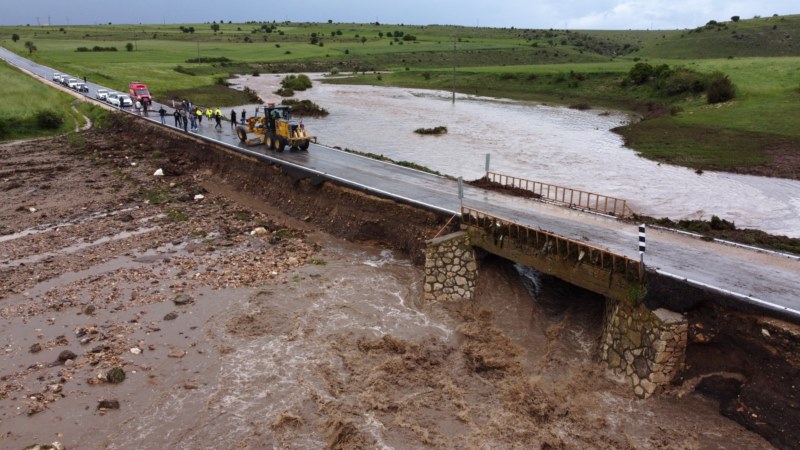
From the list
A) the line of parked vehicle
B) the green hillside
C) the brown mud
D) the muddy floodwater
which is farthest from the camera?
the green hillside

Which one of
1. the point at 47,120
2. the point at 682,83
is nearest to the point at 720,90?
the point at 682,83

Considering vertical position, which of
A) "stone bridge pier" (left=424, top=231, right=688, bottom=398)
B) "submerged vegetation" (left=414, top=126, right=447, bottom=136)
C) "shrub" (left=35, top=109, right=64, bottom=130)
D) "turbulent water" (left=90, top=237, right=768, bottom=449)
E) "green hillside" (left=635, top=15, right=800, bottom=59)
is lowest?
"turbulent water" (left=90, top=237, right=768, bottom=449)

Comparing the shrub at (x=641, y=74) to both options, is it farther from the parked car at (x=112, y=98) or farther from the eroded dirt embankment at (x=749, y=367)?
the eroded dirt embankment at (x=749, y=367)

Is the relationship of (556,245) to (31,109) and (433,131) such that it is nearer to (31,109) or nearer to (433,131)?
(433,131)

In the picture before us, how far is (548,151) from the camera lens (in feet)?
135

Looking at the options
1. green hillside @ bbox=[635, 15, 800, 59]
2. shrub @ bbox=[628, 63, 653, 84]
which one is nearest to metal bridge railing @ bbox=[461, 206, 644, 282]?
shrub @ bbox=[628, 63, 653, 84]

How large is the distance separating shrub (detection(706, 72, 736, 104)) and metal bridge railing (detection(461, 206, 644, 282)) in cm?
4206

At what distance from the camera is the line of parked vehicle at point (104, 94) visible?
5353cm

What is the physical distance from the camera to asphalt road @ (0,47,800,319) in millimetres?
14016

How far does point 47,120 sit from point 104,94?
12.3 metres

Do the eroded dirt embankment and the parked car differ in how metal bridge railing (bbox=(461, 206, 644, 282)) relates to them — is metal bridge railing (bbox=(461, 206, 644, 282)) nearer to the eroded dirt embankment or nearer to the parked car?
the eroded dirt embankment

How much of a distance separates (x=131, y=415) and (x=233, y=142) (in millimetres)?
23747

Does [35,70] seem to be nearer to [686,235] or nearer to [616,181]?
[616,181]

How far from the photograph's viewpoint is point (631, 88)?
67812 millimetres
